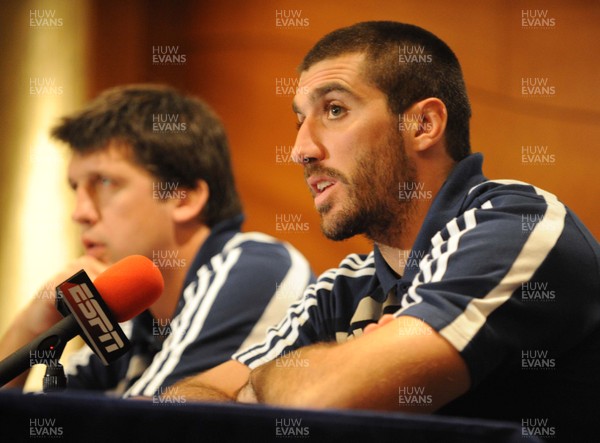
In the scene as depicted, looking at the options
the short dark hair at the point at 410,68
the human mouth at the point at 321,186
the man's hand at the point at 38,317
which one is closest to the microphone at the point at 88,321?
the human mouth at the point at 321,186

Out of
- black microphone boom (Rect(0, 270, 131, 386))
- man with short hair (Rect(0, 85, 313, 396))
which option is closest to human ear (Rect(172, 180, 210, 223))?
man with short hair (Rect(0, 85, 313, 396))

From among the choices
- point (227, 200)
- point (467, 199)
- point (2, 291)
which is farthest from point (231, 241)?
point (2, 291)

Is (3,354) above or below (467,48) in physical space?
below

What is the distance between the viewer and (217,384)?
1.50m

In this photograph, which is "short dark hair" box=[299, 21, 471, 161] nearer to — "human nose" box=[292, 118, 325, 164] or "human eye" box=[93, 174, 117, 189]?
"human nose" box=[292, 118, 325, 164]

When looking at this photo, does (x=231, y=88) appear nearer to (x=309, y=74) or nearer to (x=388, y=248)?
(x=309, y=74)

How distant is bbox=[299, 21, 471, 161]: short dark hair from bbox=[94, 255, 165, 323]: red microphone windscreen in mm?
708

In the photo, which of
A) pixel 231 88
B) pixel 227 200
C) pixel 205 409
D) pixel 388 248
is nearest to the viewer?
pixel 205 409

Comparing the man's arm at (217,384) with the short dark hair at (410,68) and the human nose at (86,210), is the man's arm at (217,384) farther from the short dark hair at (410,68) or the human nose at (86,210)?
the human nose at (86,210)

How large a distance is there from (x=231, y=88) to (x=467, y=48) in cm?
92

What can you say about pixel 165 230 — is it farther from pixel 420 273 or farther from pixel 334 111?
pixel 420 273

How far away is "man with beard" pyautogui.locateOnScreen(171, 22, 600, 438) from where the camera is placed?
1.10 m

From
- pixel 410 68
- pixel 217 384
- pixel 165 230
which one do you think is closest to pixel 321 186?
pixel 410 68

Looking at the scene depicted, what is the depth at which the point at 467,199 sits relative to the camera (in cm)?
137
